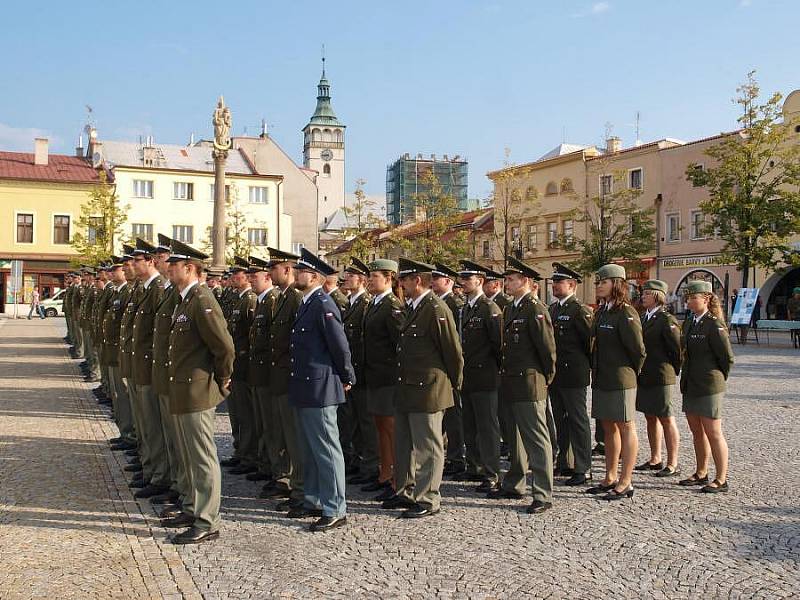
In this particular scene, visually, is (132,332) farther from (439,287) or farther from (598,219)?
(598,219)

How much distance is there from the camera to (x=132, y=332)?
25.5ft

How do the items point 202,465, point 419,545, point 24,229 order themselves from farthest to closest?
point 24,229, point 202,465, point 419,545

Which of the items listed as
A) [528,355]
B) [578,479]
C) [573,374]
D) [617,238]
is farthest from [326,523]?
[617,238]

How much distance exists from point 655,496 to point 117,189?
175 feet

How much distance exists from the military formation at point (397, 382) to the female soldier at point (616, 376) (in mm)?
14

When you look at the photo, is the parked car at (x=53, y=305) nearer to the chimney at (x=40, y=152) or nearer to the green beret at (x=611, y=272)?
the chimney at (x=40, y=152)

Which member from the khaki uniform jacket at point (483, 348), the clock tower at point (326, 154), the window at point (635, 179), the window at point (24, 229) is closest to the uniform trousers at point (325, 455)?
the khaki uniform jacket at point (483, 348)

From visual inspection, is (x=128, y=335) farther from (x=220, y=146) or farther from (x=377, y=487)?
(x=220, y=146)

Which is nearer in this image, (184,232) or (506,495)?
(506,495)

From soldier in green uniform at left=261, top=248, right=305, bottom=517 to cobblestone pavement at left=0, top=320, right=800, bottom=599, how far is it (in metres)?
0.24

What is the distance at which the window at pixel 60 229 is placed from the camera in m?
53.0

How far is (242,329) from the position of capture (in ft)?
28.3

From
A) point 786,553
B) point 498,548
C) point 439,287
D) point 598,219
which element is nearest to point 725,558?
point 786,553

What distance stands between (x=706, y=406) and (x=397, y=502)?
3.05 meters
